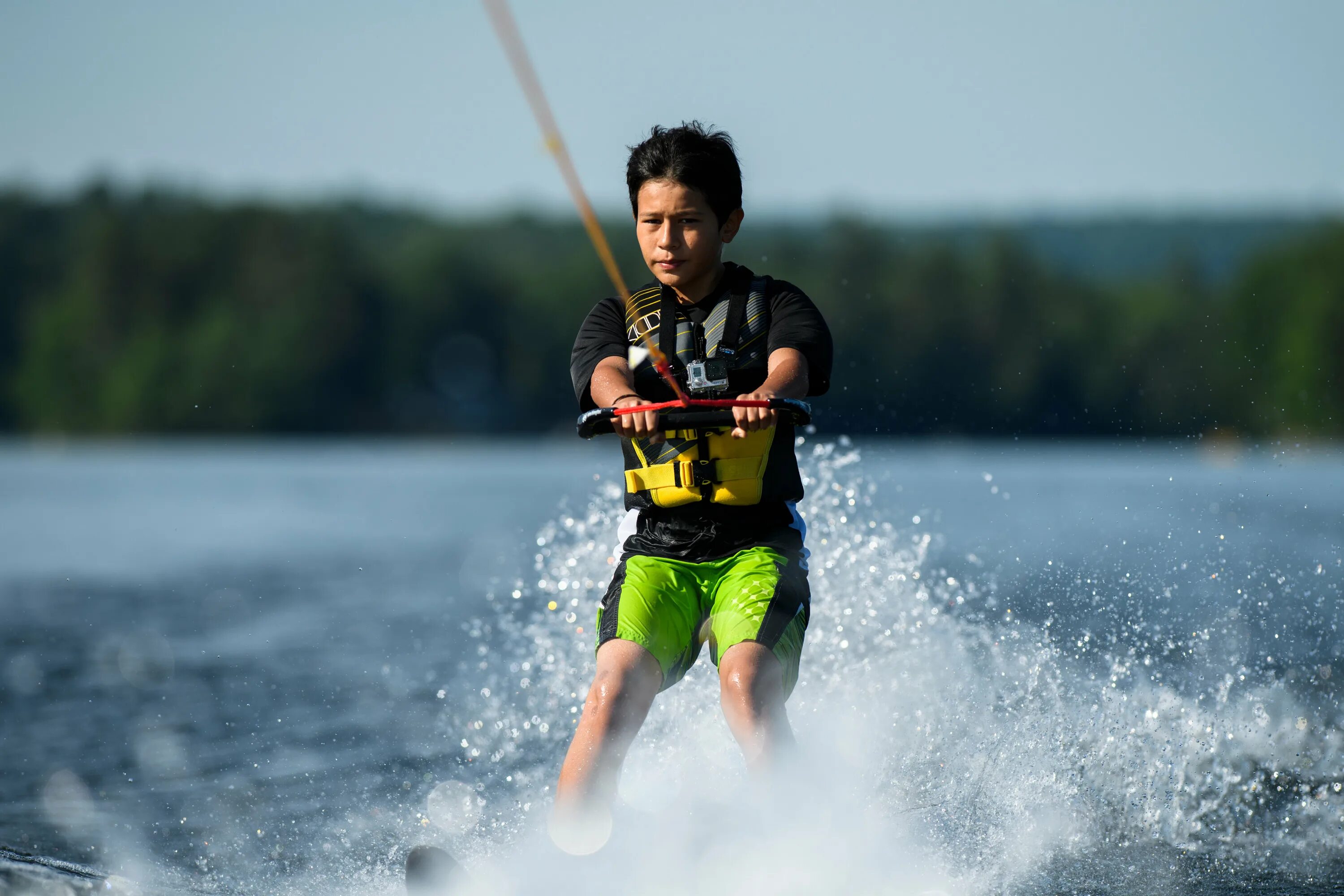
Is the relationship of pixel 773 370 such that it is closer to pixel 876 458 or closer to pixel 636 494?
pixel 636 494

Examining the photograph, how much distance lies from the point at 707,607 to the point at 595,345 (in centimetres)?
75

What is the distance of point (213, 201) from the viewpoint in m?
96.5

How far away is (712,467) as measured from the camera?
3.62m

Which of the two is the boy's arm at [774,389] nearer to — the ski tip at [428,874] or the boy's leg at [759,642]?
the boy's leg at [759,642]

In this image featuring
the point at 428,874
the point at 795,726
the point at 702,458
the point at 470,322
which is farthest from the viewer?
the point at 470,322

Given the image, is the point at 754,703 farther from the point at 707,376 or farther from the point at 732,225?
the point at 732,225

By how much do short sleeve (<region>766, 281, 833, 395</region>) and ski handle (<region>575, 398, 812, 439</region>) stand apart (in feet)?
0.82

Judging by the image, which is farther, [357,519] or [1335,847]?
[357,519]

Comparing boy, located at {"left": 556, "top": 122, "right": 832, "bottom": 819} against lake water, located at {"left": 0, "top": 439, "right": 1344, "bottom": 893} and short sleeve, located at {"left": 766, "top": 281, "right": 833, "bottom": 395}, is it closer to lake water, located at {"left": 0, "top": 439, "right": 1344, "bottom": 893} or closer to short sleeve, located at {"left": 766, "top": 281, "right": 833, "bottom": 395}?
short sleeve, located at {"left": 766, "top": 281, "right": 833, "bottom": 395}

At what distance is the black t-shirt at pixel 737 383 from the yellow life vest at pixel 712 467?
1.7 inches

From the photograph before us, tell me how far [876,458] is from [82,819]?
164 inches

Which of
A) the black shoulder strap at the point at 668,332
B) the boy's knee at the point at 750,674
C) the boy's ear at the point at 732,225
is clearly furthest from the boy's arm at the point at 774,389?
the boy's knee at the point at 750,674

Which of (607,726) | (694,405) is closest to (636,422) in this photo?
(694,405)

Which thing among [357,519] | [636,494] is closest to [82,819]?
[636,494]
